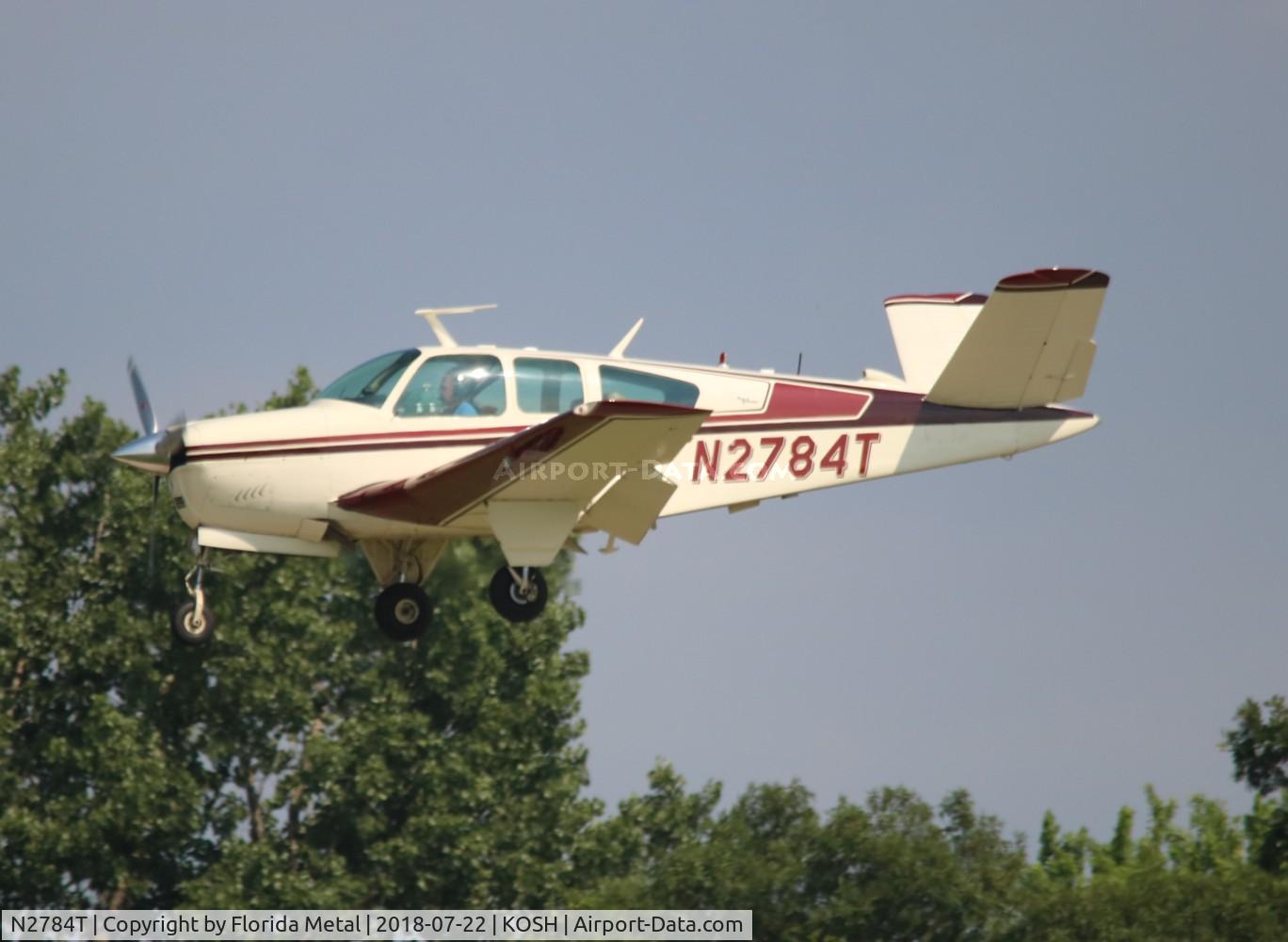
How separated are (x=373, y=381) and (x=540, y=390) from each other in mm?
1509

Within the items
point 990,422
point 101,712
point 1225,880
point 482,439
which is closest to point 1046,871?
point 1225,880

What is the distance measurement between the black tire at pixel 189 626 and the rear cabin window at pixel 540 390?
346 cm

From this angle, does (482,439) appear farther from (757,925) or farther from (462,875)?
(462,875)

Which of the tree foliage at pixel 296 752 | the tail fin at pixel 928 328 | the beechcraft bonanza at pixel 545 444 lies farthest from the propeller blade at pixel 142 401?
the tree foliage at pixel 296 752

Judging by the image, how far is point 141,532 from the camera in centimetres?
3625

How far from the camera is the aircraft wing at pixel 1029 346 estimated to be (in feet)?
57.9

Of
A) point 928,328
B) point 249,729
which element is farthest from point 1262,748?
point 249,729

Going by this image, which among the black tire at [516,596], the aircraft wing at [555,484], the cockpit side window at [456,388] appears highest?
the cockpit side window at [456,388]

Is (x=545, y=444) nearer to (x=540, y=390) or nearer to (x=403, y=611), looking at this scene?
(x=540, y=390)

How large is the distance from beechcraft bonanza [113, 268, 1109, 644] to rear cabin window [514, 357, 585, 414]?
12 millimetres

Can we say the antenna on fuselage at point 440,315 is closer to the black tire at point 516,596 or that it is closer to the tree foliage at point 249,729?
the black tire at point 516,596

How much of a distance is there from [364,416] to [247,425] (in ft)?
3.37

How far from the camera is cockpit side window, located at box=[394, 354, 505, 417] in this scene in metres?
17.0

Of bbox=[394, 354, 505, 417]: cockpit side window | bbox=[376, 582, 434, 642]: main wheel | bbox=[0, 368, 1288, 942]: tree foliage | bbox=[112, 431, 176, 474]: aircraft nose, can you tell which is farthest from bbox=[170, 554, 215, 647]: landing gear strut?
bbox=[0, 368, 1288, 942]: tree foliage
